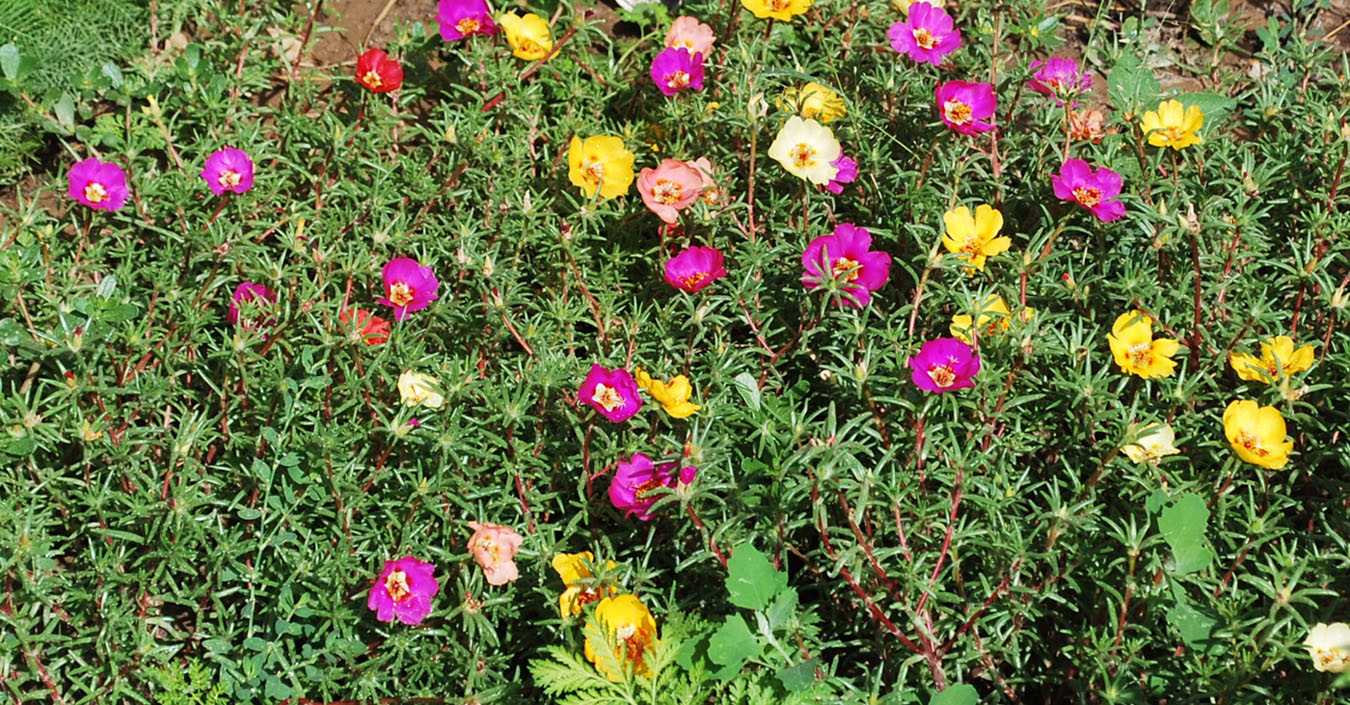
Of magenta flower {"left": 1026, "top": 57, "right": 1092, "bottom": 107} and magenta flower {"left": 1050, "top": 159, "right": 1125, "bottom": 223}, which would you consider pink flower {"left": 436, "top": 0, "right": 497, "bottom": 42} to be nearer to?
magenta flower {"left": 1026, "top": 57, "right": 1092, "bottom": 107}

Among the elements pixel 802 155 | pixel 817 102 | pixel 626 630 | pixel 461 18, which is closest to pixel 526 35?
pixel 461 18

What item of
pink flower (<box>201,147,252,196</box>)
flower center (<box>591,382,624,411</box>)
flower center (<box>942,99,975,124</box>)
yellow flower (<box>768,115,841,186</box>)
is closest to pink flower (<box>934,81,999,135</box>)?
flower center (<box>942,99,975,124</box>)

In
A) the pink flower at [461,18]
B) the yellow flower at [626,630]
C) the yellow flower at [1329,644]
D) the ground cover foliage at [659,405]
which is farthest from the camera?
the pink flower at [461,18]

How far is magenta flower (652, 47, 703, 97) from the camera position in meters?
3.13

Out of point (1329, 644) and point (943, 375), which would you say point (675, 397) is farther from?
point (1329, 644)

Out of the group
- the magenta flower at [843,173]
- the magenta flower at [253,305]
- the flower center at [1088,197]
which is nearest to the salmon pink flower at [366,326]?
the magenta flower at [253,305]

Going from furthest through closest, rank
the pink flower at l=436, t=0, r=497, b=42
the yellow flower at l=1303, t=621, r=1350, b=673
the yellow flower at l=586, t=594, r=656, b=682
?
the pink flower at l=436, t=0, r=497, b=42
the yellow flower at l=586, t=594, r=656, b=682
the yellow flower at l=1303, t=621, r=1350, b=673

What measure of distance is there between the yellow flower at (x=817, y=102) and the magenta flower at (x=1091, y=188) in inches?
26.3

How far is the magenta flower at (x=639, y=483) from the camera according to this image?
2.35 metres

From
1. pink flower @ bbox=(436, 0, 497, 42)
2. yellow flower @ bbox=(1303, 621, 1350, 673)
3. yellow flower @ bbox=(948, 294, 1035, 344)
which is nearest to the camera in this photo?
yellow flower @ bbox=(1303, 621, 1350, 673)

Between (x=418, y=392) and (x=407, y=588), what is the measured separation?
1.58ft

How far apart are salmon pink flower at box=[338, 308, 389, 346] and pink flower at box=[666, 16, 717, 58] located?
1258 mm

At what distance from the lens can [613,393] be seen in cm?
246

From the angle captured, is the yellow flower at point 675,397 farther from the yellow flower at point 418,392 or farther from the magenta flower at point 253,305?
the magenta flower at point 253,305
